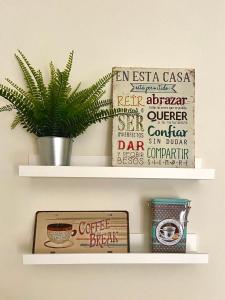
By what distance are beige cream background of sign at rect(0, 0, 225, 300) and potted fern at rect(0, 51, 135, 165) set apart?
8 centimetres

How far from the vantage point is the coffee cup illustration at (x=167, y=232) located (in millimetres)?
1354

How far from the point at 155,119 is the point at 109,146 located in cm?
18

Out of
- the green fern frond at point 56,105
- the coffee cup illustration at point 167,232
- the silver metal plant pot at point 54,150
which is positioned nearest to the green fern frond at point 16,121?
the green fern frond at point 56,105

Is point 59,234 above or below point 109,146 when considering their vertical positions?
below

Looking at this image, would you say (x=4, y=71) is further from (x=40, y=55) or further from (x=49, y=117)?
(x=49, y=117)

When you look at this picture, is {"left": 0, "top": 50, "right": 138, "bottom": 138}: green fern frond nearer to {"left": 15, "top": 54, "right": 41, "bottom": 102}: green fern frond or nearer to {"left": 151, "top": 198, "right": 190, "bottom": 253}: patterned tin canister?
{"left": 15, "top": 54, "right": 41, "bottom": 102}: green fern frond

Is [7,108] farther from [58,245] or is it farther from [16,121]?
[58,245]

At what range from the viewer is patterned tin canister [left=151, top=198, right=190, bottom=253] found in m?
1.35

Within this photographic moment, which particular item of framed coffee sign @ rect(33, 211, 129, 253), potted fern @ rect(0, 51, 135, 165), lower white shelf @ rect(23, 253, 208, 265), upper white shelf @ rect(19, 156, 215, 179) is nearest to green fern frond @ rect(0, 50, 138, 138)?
potted fern @ rect(0, 51, 135, 165)

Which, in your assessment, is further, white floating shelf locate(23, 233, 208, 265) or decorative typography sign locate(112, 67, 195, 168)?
decorative typography sign locate(112, 67, 195, 168)

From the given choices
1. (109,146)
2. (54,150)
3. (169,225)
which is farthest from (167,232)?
(54,150)

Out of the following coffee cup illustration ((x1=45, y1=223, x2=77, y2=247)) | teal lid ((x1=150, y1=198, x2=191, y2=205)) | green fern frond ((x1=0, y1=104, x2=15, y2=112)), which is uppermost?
green fern frond ((x1=0, y1=104, x2=15, y2=112))

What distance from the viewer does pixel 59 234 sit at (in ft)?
4.39

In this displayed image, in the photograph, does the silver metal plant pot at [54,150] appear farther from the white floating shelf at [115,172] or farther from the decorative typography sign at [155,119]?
the decorative typography sign at [155,119]
